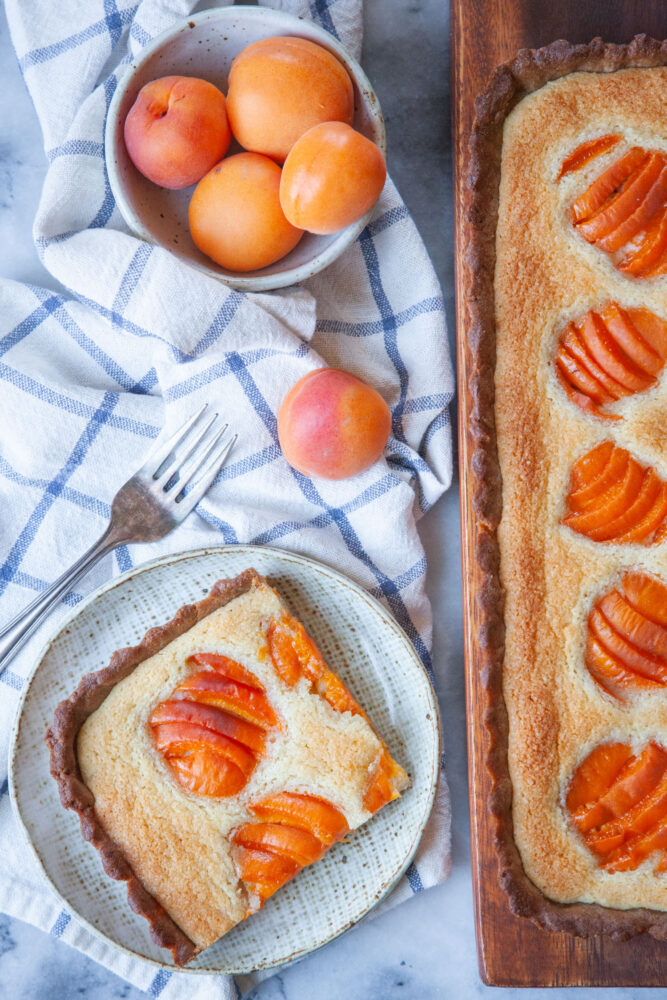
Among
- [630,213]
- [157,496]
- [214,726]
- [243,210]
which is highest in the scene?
[630,213]

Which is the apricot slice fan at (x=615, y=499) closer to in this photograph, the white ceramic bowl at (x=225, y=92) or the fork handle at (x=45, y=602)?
the white ceramic bowl at (x=225, y=92)

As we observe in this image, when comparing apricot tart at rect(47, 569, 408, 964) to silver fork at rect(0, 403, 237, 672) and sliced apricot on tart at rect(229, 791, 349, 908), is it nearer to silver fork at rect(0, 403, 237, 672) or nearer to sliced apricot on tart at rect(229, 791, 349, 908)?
sliced apricot on tart at rect(229, 791, 349, 908)

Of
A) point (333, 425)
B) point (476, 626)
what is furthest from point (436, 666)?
point (333, 425)

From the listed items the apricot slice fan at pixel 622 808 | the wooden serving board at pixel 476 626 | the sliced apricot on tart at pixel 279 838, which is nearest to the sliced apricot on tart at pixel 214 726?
the sliced apricot on tart at pixel 279 838

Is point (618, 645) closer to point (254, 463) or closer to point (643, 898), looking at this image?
point (643, 898)

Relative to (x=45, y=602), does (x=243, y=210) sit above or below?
above

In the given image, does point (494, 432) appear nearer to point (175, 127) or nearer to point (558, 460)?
point (558, 460)

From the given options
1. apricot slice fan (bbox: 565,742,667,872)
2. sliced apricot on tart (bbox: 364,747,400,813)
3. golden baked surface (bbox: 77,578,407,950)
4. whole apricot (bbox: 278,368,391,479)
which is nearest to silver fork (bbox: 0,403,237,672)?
whole apricot (bbox: 278,368,391,479)
